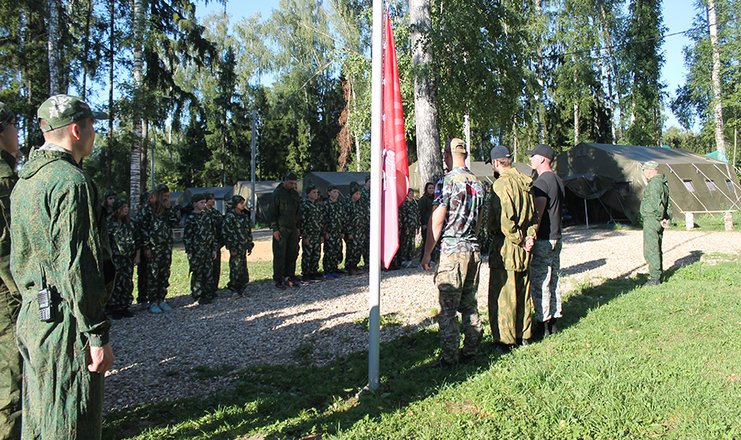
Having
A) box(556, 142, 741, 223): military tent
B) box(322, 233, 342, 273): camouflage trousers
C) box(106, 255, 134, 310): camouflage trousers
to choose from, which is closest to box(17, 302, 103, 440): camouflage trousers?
box(106, 255, 134, 310): camouflage trousers

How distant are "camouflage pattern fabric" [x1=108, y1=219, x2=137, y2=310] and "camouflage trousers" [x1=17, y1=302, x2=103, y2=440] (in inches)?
232

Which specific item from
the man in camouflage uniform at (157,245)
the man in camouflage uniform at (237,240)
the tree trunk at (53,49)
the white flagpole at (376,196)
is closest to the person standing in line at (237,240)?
the man in camouflage uniform at (237,240)

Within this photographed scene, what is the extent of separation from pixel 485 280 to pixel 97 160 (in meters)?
35.1

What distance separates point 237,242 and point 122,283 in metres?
1.86

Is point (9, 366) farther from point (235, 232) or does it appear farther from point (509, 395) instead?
point (235, 232)

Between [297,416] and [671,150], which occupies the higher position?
[671,150]

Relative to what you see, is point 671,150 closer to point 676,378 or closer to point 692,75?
point 692,75

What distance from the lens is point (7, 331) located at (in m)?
3.11

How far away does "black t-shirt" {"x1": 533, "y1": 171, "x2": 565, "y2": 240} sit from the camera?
6.21m

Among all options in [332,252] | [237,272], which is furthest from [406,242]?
[237,272]

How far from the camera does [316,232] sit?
10797 millimetres

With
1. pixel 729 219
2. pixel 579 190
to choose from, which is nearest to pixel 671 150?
pixel 579 190

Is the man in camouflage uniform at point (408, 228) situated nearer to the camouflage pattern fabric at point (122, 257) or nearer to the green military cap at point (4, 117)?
the camouflage pattern fabric at point (122, 257)

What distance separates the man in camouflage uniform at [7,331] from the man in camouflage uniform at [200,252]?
5468mm
